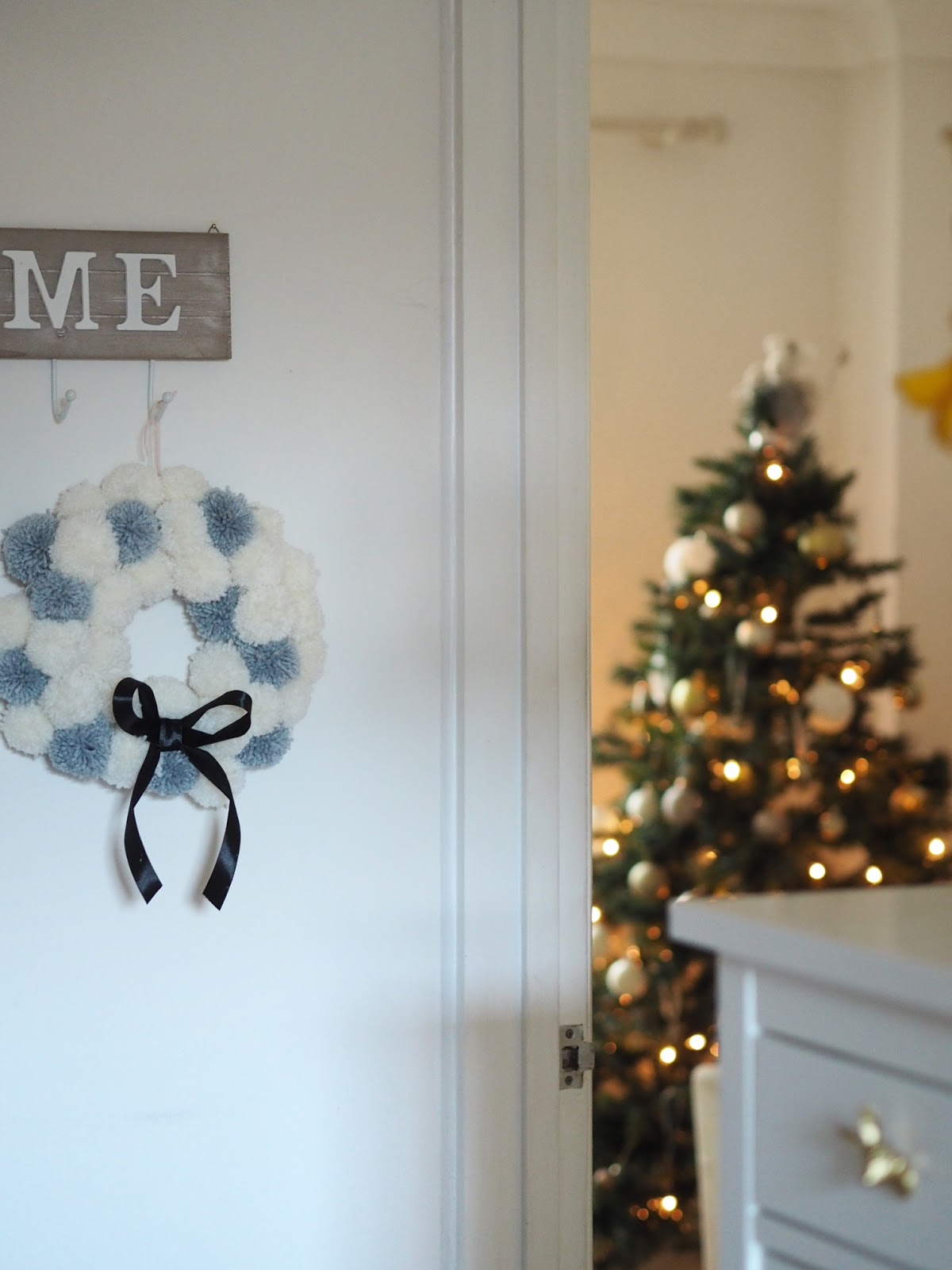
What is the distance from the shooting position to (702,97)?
3195 mm

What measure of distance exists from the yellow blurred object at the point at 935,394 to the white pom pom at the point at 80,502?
1024 mm

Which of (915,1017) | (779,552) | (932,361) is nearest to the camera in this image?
(915,1017)

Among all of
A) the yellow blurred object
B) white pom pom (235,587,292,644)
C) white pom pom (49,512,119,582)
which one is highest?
the yellow blurred object

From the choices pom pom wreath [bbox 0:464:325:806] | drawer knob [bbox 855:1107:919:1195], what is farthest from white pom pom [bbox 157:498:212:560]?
drawer knob [bbox 855:1107:919:1195]

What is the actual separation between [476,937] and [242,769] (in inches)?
12.6

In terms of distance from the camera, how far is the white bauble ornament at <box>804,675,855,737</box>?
2727 mm

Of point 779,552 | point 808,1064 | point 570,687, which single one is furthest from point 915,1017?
point 779,552

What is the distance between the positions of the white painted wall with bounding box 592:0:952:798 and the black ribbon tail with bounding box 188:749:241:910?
1817 millimetres

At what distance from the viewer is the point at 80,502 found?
4.50 feet

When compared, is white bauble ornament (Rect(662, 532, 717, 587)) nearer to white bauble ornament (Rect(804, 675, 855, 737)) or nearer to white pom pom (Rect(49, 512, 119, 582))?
white bauble ornament (Rect(804, 675, 855, 737))

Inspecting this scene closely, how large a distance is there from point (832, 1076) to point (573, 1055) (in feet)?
2.71

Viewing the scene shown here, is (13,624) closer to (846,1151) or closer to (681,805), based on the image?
(846,1151)

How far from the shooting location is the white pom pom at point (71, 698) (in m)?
1.36

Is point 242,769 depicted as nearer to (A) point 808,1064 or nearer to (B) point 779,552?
(A) point 808,1064
